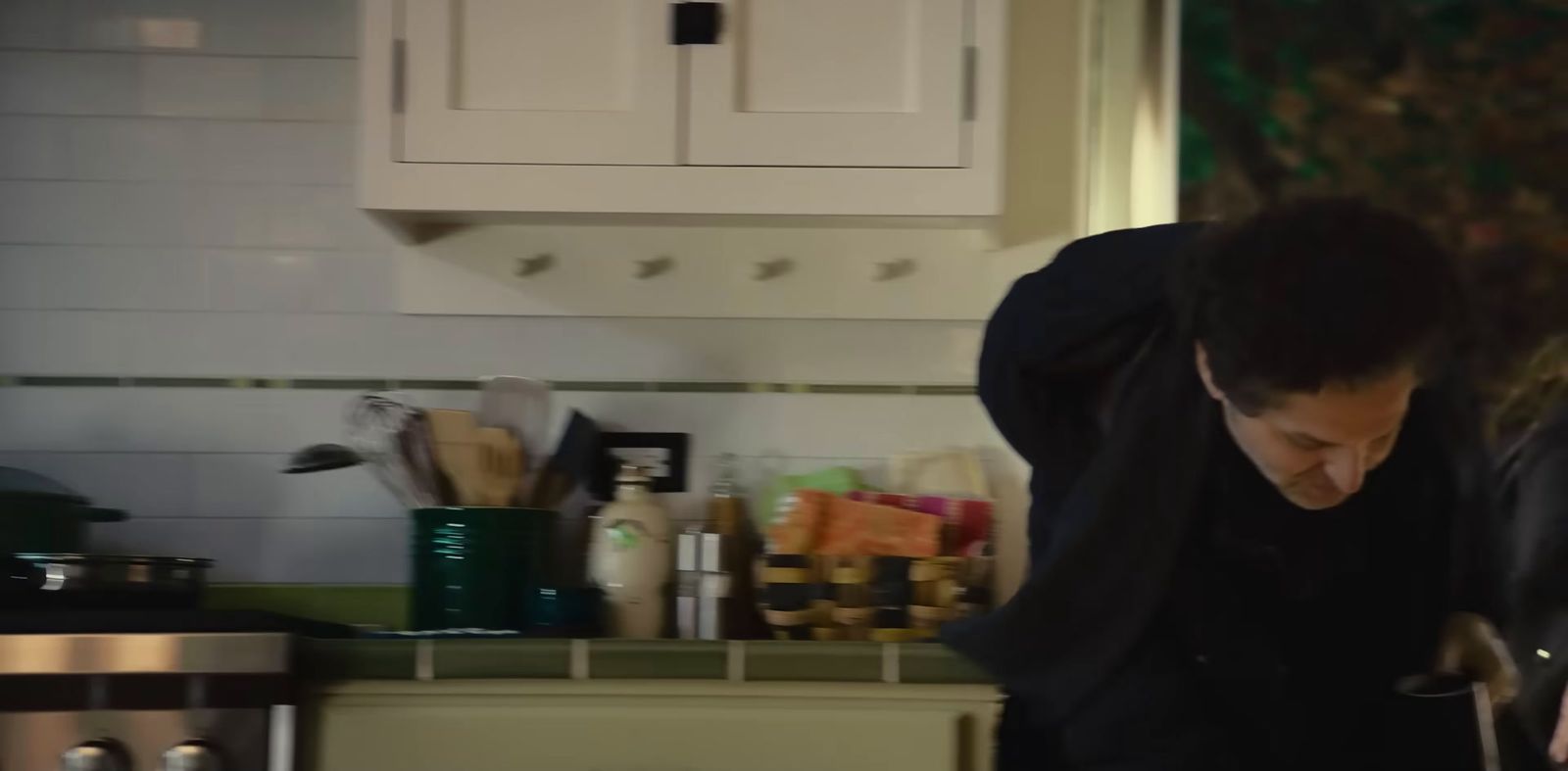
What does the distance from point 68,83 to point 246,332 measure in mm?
436

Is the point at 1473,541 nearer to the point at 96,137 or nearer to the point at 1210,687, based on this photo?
the point at 1210,687

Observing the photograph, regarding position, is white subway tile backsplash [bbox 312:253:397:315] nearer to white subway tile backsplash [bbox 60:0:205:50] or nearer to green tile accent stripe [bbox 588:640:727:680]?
white subway tile backsplash [bbox 60:0:205:50]

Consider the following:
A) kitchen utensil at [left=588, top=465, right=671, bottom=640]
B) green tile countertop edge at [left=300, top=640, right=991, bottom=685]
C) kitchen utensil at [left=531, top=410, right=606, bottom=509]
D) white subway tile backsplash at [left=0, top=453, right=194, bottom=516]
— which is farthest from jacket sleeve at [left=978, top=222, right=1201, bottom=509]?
white subway tile backsplash at [left=0, top=453, right=194, bottom=516]

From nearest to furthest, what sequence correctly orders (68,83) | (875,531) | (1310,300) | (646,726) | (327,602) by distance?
(1310,300)
(646,726)
(875,531)
(327,602)
(68,83)

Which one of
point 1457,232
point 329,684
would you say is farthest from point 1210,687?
point 329,684

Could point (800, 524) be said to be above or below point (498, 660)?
above

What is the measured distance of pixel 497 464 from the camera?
1.78m

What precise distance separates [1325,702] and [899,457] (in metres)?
0.69

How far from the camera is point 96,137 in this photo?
6.73 ft

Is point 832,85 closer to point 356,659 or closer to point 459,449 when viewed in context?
point 459,449

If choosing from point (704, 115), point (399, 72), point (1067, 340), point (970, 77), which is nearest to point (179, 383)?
point (399, 72)

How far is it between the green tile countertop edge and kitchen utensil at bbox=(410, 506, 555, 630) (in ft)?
0.79

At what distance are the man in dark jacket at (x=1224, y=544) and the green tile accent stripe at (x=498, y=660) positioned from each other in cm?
47

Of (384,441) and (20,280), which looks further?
(20,280)
